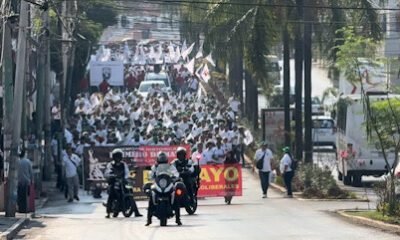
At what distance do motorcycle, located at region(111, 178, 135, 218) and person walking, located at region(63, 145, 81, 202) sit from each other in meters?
7.86

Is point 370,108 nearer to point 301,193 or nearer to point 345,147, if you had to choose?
point 301,193

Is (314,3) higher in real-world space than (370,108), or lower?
higher

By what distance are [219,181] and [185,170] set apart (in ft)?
23.8

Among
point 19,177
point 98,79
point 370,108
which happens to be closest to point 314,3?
point 370,108

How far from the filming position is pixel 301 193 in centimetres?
3681

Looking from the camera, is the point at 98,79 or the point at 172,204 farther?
the point at 98,79

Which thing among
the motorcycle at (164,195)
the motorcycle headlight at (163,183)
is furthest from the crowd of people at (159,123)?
the motorcycle headlight at (163,183)

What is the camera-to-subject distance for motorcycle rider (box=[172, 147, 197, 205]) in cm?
2838

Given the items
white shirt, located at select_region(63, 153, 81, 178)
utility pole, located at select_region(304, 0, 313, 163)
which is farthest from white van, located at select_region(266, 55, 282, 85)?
white shirt, located at select_region(63, 153, 81, 178)

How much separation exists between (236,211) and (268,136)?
66.0ft

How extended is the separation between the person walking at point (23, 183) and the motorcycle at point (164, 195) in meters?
5.79

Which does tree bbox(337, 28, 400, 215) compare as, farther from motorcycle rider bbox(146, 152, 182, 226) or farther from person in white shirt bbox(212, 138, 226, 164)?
person in white shirt bbox(212, 138, 226, 164)

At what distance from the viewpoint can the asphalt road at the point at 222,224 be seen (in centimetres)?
2270

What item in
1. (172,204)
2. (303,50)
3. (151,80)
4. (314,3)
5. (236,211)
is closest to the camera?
(172,204)
